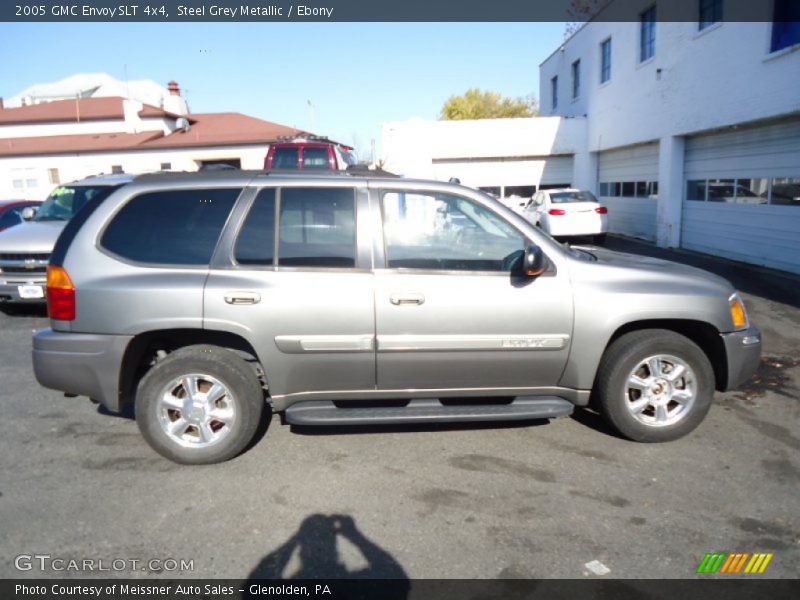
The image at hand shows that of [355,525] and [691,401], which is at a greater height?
[691,401]

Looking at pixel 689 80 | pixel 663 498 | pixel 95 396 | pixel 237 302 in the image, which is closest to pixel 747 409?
pixel 663 498

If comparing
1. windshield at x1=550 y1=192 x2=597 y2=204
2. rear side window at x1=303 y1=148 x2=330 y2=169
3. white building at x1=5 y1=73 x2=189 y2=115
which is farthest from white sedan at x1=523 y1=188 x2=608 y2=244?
white building at x1=5 y1=73 x2=189 y2=115

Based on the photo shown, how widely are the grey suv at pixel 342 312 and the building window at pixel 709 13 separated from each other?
10603mm

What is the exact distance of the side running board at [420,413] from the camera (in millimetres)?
3834

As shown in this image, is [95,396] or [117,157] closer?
[95,396]

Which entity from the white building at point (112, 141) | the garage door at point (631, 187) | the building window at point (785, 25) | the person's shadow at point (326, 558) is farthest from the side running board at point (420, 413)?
the white building at point (112, 141)

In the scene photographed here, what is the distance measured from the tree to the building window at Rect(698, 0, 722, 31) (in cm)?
3928

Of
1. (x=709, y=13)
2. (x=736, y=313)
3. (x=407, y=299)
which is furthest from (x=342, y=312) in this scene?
(x=709, y=13)

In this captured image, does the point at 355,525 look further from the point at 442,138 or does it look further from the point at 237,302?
the point at 442,138

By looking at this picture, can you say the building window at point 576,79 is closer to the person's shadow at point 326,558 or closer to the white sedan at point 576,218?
the white sedan at point 576,218

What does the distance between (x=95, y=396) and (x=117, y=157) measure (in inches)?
1203

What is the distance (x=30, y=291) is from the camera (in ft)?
26.1

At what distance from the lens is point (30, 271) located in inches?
317

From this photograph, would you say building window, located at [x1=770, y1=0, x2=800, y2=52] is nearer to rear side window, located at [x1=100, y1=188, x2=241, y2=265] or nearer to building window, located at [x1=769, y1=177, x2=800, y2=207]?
building window, located at [x1=769, y1=177, x2=800, y2=207]
